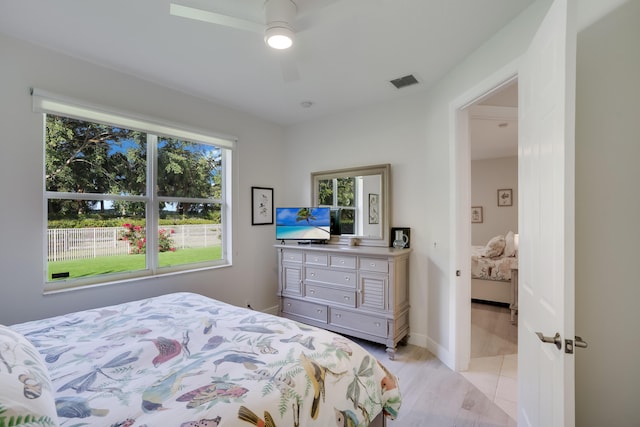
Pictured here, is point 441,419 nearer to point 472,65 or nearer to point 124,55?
point 472,65

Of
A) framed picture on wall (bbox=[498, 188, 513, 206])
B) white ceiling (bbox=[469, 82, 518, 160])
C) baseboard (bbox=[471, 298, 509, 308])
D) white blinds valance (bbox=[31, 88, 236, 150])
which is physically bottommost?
baseboard (bbox=[471, 298, 509, 308])

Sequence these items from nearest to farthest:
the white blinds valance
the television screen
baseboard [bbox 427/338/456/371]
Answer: the white blinds valance < baseboard [bbox 427/338/456/371] < the television screen

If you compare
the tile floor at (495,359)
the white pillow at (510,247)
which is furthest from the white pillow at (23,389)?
the white pillow at (510,247)

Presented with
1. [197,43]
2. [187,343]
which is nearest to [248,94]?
[197,43]

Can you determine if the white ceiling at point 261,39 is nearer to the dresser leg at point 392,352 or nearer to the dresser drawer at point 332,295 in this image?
the dresser drawer at point 332,295

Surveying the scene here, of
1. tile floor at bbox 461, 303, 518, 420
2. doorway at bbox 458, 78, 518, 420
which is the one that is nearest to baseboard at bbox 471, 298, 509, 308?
doorway at bbox 458, 78, 518, 420

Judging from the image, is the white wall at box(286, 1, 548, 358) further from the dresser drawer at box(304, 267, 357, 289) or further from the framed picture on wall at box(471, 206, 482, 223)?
the framed picture on wall at box(471, 206, 482, 223)

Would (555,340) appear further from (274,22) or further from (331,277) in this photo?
(331,277)

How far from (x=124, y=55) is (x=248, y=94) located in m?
1.10

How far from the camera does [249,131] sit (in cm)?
366

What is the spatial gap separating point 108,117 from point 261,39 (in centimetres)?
151

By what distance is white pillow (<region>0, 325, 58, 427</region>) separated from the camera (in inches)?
26.3

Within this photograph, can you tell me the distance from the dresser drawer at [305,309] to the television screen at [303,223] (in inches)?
30.2

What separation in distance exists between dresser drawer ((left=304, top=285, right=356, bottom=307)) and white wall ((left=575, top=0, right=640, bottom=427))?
1.92 m
